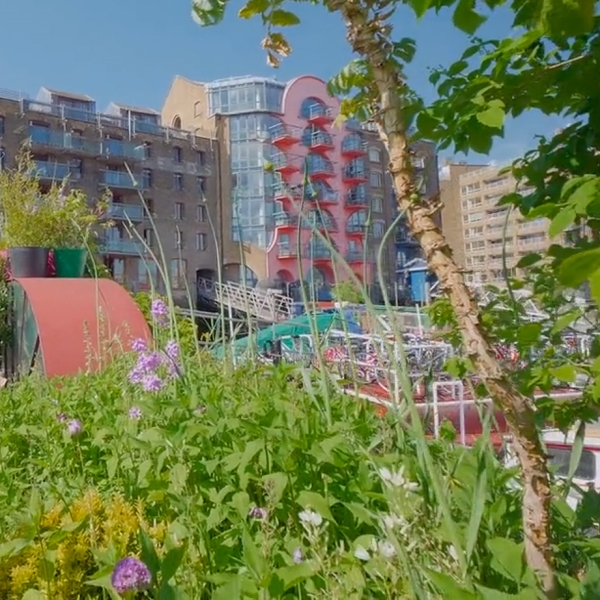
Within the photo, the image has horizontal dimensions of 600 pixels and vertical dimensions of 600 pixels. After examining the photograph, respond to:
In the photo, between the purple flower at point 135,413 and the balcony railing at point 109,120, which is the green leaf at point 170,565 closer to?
the purple flower at point 135,413

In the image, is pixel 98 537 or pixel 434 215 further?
pixel 98 537

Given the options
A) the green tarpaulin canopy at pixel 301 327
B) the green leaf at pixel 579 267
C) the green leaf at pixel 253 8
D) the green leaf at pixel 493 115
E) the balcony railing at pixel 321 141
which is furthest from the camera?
the balcony railing at pixel 321 141

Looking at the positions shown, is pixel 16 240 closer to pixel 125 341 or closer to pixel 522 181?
pixel 125 341

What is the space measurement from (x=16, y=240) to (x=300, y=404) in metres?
5.86

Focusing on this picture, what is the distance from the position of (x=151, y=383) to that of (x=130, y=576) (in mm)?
1019

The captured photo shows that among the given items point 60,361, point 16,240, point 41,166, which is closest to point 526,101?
point 60,361

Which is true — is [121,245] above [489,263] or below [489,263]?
above

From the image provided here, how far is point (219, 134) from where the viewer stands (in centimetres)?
3256

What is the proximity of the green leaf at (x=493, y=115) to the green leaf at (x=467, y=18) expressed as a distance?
0.36 ft

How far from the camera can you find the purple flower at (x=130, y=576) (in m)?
0.70

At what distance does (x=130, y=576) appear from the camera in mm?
707

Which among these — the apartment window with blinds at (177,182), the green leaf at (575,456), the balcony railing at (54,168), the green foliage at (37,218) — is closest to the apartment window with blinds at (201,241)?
the apartment window with blinds at (177,182)

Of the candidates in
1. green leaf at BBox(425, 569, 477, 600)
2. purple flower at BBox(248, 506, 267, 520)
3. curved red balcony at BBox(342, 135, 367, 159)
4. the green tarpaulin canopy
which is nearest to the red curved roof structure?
the green tarpaulin canopy

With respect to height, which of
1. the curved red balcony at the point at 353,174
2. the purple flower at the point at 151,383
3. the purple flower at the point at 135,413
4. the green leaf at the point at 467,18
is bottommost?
the purple flower at the point at 135,413
